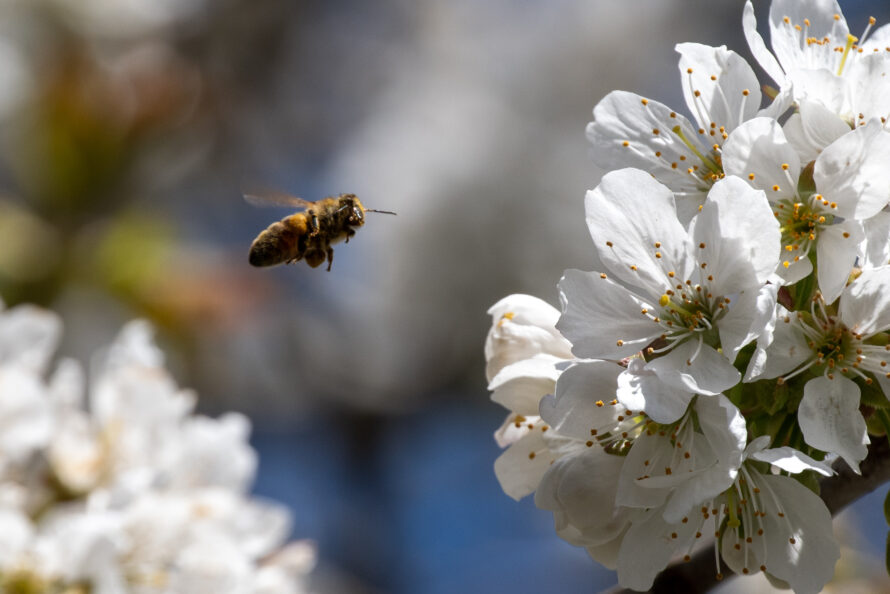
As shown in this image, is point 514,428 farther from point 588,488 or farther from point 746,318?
point 746,318

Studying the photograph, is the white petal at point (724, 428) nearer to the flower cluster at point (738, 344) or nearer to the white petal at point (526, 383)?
the flower cluster at point (738, 344)

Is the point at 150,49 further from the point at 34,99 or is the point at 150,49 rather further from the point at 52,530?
the point at 52,530

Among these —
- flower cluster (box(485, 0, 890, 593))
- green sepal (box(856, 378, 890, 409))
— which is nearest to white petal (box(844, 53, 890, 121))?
flower cluster (box(485, 0, 890, 593))

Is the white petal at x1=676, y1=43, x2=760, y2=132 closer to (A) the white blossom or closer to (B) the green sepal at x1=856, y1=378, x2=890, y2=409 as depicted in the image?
(A) the white blossom

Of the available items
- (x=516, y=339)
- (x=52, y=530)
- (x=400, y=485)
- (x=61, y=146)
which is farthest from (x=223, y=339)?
(x=516, y=339)

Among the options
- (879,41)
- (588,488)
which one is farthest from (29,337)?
(879,41)

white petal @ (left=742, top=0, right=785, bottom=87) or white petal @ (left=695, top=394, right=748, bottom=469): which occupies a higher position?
white petal @ (left=742, top=0, right=785, bottom=87)
